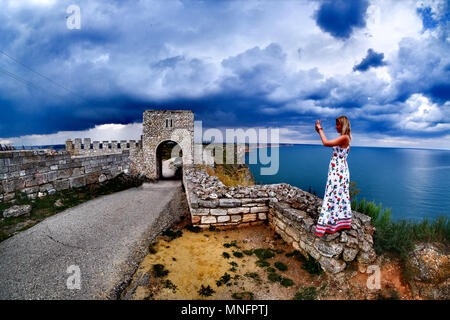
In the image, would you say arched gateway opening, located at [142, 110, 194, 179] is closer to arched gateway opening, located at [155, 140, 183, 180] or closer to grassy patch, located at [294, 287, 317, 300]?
arched gateway opening, located at [155, 140, 183, 180]

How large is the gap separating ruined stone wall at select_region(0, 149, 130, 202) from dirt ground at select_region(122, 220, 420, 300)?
4.87 metres

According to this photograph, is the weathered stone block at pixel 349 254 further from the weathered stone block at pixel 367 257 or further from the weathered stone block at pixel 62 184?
the weathered stone block at pixel 62 184

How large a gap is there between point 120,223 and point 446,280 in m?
6.45

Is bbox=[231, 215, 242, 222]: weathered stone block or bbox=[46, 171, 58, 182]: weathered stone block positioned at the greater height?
bbox=[46, 171, 58, 182]: weathered stone block

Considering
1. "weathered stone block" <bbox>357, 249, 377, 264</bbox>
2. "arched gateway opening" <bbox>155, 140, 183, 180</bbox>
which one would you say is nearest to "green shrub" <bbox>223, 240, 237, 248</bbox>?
"weathered stone block" <bbox>357, 249, 377, 264</bbox>

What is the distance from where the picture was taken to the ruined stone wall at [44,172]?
5316 millimetres

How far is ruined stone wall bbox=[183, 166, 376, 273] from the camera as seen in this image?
300 cm

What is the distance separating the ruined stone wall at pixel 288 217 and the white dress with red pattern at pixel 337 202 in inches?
5.5

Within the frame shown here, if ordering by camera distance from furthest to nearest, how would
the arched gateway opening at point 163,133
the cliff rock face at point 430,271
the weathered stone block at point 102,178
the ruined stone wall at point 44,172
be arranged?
the arched gateway opening at point 163,133 → the weathered stone block at point 102,178 → the ruined stone wall at point 44,172 → the cliff rock face at point 430,271

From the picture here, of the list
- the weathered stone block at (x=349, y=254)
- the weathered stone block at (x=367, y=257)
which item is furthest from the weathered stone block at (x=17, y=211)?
the weathered stone block at (x=367, y=257)

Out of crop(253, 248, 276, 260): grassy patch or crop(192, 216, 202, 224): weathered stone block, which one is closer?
crop(253, 248, 276, 260): grassy patch

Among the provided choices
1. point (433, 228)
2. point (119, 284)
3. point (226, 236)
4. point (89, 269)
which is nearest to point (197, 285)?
point (119, 284)

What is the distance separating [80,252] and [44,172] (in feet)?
14.1

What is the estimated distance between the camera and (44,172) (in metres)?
6.29
